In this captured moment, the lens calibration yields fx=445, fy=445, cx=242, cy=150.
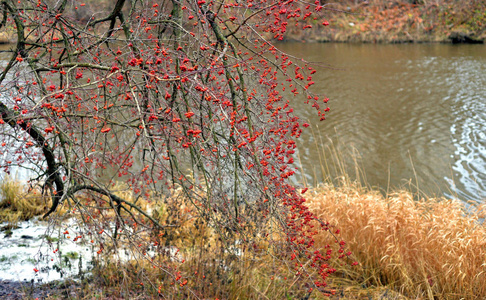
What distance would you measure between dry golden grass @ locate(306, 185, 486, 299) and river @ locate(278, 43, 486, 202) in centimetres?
42

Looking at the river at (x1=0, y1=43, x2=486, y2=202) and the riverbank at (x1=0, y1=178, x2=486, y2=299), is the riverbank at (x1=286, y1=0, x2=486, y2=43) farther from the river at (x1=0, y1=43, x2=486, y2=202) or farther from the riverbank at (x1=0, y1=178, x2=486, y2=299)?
the riverbank at (x1=0, y1=178, x2=486, y2=299)

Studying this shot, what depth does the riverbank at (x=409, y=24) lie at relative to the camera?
20.4 metres

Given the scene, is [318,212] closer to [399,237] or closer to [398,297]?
[399,237]

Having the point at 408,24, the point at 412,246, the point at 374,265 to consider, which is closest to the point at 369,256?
the point at 374,265

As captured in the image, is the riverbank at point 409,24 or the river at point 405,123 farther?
the riverbank at point 409,24

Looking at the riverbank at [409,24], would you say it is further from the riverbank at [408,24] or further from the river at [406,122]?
the river at [406,122]

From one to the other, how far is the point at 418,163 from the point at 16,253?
21.8ft

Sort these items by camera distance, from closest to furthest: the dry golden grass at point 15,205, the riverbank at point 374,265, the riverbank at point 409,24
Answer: the riverbank at point 374,265 → the dry golden grass at point 15,205 → the riverbank at point 409,24

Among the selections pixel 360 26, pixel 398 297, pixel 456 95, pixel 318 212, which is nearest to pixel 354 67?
pixel 456 95

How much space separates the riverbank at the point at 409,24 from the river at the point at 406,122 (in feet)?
9.73

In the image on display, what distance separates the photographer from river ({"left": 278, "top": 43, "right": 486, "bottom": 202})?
24.9 feet

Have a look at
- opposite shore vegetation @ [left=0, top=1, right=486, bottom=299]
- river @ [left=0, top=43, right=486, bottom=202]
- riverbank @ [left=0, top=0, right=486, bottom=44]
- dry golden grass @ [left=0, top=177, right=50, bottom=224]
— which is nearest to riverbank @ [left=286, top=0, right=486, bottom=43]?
riverbank @ [left=0, top=0, right=486, bottom=44]

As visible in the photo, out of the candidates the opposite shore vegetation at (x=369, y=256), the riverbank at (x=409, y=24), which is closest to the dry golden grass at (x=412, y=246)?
the opposite shore vegetation at (x=369, y=256)

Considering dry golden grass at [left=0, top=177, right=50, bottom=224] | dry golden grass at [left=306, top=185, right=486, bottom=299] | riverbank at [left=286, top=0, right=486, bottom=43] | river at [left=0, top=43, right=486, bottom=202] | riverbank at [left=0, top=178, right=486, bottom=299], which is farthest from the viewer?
riverbank at [left=286, top=0, right=486, bottom=43]
